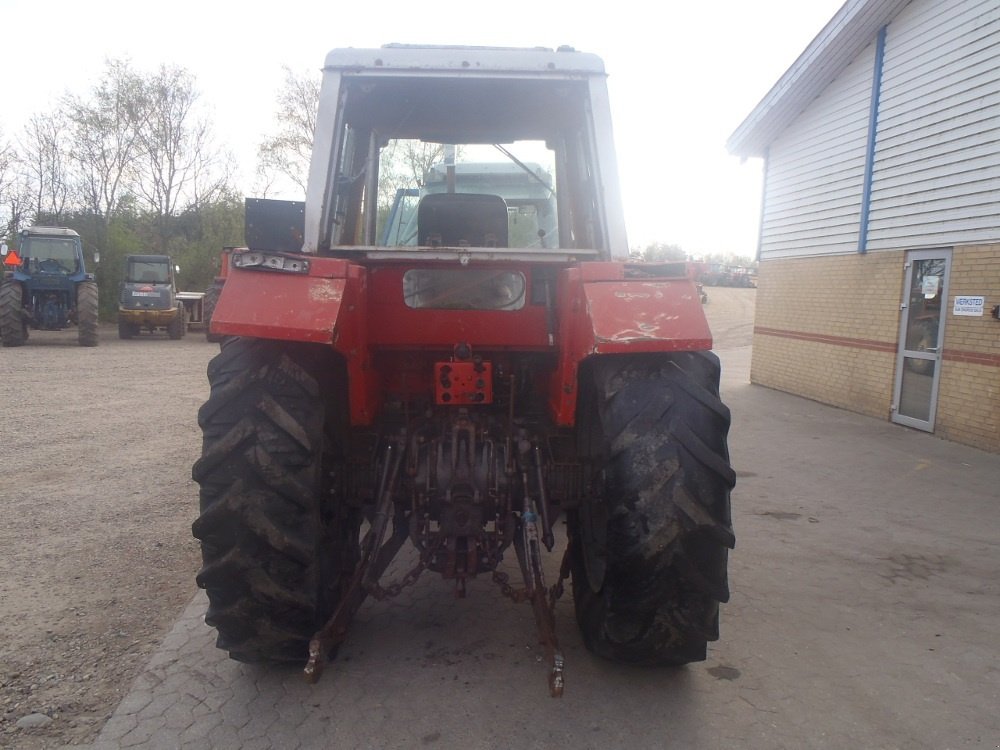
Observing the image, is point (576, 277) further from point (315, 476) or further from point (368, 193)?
point (368, 193)

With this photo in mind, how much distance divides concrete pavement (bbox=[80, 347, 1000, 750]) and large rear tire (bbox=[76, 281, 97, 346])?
18274 millimetres

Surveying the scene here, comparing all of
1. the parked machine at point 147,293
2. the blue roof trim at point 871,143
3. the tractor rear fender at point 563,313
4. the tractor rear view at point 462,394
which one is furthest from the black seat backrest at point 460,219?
the parked machine at point 147,293

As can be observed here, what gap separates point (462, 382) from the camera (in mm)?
3379

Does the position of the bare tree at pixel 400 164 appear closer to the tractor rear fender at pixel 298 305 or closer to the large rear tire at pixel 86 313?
the tractor rear fender at pixel 298 305

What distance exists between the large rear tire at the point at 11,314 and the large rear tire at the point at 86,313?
1309 mm

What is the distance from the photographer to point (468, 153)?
462 cm

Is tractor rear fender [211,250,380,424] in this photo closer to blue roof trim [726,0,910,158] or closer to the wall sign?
the wall sign

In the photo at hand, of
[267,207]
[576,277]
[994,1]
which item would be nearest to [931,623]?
[576,277]

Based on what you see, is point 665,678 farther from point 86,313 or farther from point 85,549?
point 86,313

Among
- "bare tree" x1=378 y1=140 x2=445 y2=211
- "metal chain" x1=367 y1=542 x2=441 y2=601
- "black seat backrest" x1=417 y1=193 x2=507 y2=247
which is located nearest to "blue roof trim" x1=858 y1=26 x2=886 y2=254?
"bare tree" x1=378 y1=140 x2=445 y2=211

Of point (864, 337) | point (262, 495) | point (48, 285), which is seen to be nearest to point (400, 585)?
point (262, 495)

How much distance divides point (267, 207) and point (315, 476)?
1.44 meters

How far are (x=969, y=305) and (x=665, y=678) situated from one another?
7312 millimetres

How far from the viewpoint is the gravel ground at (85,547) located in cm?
321
